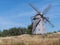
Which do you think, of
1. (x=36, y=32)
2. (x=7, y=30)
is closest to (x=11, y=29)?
(x=7, y=30)

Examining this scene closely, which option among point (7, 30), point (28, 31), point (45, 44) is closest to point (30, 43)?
point (45, 44)

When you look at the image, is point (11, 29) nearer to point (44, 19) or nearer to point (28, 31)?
point (28, 31)

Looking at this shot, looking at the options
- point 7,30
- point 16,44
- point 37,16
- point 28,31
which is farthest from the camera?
point 7,30

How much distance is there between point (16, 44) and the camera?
96.0 ft

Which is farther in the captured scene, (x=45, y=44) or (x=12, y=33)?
(x=12, y=33)

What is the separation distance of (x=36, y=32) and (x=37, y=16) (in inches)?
200

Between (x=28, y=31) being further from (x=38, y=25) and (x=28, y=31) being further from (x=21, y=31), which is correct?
(x=38, y=25)

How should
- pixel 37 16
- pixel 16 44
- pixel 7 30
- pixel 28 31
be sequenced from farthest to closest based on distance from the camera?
pixel 7 30, pixel 28 31, pixel 37 16, pixel 16 44

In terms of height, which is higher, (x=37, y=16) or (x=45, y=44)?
(x=37, y=16)

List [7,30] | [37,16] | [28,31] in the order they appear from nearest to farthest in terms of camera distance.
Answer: [37,16] < [28,31] < [7,30]

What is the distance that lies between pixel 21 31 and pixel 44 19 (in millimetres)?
26750

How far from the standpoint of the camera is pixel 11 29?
337 feet

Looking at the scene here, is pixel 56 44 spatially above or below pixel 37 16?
below

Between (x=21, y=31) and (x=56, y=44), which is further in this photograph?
(x=21, y=31)
